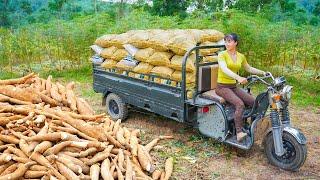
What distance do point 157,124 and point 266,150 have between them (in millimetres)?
2428

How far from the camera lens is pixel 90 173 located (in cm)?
438

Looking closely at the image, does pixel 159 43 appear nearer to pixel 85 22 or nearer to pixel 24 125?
pixel 24 125

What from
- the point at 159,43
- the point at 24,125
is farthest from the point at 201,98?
the point at 24,125

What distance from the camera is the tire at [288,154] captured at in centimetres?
481

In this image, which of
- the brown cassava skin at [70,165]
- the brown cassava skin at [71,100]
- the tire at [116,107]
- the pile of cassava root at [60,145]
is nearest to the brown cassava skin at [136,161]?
the pile of cassava root at [60,145]

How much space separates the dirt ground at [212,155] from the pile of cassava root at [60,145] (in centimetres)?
27

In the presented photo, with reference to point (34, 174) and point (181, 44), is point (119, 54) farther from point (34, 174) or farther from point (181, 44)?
point (34, 174)

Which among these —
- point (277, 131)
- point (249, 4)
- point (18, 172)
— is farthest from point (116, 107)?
point (249, 4)

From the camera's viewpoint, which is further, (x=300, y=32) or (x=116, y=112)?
(x=300, y=32)

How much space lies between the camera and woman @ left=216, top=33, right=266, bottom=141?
520 centimetres

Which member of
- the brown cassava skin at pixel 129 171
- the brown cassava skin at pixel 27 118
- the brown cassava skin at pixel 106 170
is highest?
the brown cassava skin at pixel 27 118

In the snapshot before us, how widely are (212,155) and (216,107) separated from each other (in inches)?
29.0

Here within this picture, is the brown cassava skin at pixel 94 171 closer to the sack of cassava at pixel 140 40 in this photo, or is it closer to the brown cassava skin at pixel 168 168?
the brown cassava skin at pixel 168 168

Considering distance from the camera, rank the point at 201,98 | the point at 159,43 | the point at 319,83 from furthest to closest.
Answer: the point at 319,83 < the point at 159,43 < the point at 201,98
